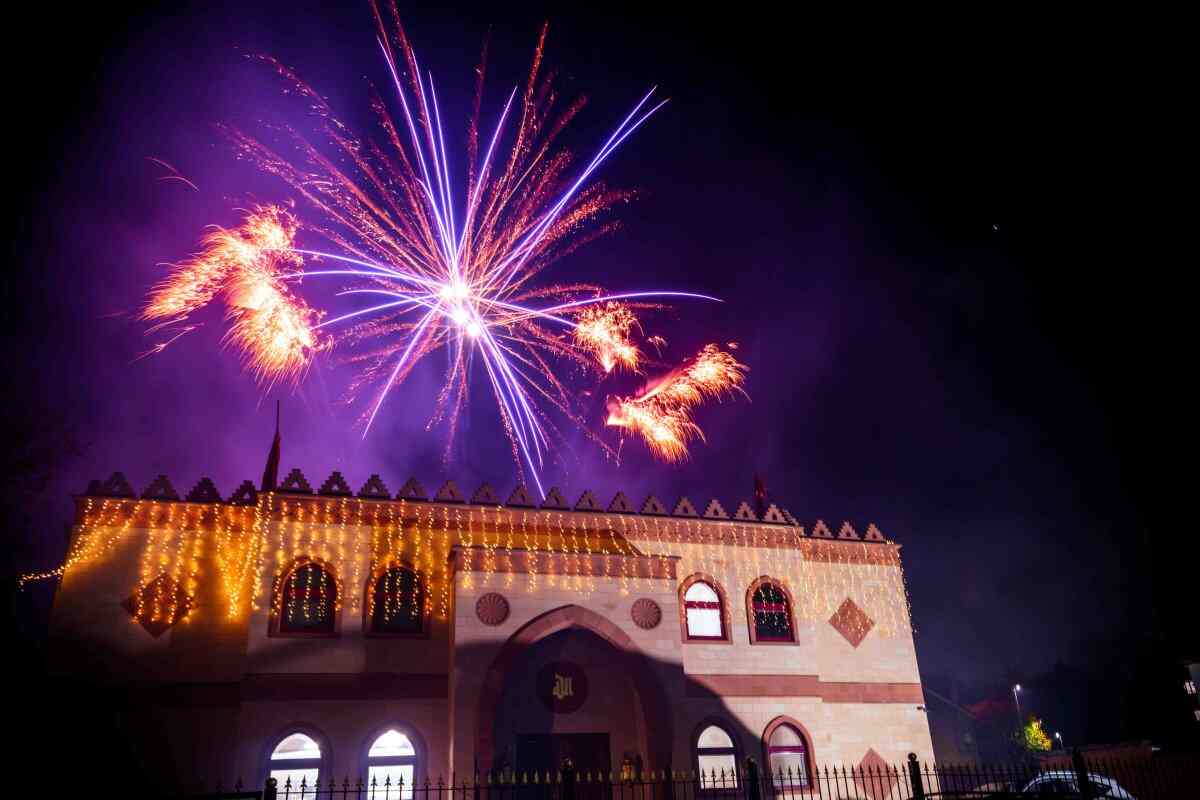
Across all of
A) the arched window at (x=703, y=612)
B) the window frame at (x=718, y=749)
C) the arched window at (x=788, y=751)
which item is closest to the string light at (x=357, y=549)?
the arched window at (x=703, y=612)

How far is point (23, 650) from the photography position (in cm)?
1920

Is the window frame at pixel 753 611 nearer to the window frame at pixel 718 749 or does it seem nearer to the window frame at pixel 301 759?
the window frame at pixel 718 749

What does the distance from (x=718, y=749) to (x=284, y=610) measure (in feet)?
39.9

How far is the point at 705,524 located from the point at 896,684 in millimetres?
8113

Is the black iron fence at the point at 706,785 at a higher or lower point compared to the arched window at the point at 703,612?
lower

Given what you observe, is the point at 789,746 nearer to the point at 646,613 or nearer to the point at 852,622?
the point at 852,622

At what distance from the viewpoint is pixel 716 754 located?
22312 mm

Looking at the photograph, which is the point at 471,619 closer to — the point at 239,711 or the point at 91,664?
the point at 239,711

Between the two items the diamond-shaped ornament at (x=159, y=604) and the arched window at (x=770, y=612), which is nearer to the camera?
the diamond-shaped ornament at (x=159, y=604)

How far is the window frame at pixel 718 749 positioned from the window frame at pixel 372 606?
25.5ft

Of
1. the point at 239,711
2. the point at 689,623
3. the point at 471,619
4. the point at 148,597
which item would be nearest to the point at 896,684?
the point at 689,623

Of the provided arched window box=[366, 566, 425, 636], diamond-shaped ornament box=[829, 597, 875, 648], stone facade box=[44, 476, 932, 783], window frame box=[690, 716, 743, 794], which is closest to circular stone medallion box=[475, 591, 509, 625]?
stone facade box=[44, 476, 932, 783]

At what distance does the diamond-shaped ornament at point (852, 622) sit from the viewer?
26109 millimetres

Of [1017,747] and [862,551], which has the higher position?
[862,551]
